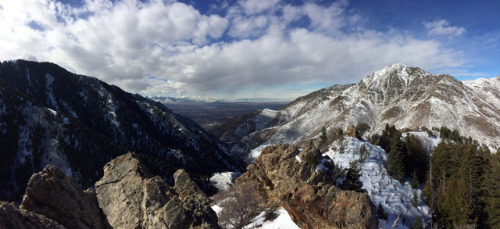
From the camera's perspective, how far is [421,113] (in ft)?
413

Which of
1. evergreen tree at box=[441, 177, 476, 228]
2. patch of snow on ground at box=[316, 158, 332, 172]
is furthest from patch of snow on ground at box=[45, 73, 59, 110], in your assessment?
evergreen tree at box=[441, 177, 476, 228]

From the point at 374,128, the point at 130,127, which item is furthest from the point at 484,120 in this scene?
the point at 130,127

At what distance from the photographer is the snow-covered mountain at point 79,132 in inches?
3292

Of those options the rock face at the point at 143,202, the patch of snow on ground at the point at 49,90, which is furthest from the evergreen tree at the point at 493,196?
the patch of snow on ground at the point at 49,90

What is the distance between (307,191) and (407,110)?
6113 inches

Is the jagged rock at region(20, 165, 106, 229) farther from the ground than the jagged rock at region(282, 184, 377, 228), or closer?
farther from the ground

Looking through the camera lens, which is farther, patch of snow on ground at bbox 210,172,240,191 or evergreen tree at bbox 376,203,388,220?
patch of snow on ground at bbox 210,172,240,191

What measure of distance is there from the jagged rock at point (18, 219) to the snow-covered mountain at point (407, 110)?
131960mm

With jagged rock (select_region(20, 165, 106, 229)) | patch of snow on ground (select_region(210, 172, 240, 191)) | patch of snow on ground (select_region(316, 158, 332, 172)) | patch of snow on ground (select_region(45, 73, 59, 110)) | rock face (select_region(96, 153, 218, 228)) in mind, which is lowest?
patch of snow on ground (select_region(210, 172, 240, 191))

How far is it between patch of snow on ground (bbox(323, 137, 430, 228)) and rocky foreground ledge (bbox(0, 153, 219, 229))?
30818 mm

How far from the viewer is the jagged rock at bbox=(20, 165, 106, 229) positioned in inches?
376

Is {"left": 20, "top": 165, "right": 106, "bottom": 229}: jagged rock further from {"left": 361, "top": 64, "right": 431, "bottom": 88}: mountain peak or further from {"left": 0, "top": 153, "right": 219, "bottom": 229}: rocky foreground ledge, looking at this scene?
{"left": 361, "top": 64, "right": 431, "bottom": 88}: mountain peak

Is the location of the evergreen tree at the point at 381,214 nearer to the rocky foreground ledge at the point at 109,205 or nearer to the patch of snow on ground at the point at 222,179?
the rocky foreground ledge at the point at 109,205

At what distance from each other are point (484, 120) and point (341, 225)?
134m
